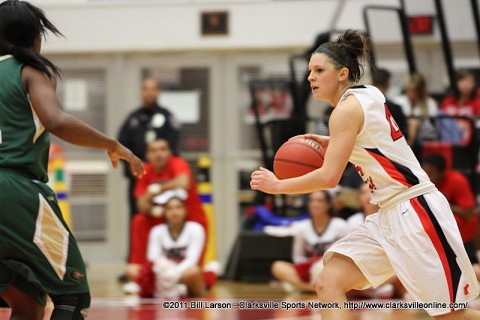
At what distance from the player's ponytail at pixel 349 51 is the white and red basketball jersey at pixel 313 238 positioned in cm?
432

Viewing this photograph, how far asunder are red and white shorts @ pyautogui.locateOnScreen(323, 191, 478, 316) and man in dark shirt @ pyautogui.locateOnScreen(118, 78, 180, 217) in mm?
5547

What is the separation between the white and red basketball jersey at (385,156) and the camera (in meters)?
3.93

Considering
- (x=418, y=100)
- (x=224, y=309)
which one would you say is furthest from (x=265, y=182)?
(x=418, y=100)

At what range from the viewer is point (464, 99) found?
9.62 metres

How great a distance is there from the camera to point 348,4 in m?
11.6

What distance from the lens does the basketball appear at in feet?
13.9

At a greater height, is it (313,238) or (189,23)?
(189,23)

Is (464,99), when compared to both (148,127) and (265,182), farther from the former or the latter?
(265,182)

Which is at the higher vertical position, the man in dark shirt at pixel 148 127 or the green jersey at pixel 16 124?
the green jersey at pixel 16 124

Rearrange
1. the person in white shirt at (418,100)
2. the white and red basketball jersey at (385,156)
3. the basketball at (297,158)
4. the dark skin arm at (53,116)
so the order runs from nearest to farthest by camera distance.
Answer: the dark skin arm at (53,116)
the white and red basketball jersey at (385,156)
the basketball at (297,158)
the person in white shirt at (418,100)

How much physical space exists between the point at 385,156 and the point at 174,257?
179 inches

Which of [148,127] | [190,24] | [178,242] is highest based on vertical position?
[190,24]

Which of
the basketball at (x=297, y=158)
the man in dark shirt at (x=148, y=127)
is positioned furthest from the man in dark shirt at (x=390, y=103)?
the basketball at (x=297, y=158)

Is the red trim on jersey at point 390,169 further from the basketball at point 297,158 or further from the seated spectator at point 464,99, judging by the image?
the seated spectator at point 464,99
